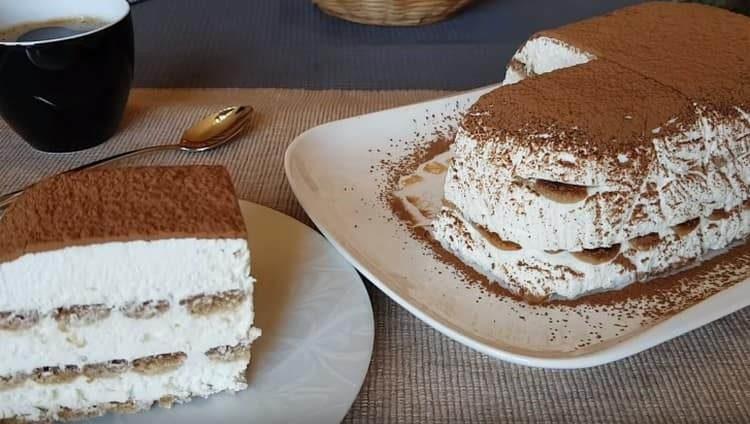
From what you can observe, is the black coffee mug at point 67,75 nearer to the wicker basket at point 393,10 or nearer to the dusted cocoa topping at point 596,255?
the wicker basket at point 393,10

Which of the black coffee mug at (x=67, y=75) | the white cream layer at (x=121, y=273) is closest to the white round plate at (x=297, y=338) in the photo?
the white cream layer at (x=121, y=273)

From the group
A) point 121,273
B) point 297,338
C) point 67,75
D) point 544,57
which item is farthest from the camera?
point 544,57

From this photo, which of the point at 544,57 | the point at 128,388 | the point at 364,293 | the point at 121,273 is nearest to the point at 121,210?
the point at 121,273

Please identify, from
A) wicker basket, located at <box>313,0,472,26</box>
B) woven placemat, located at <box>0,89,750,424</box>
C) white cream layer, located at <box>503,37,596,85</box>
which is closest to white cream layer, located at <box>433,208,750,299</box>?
woven placemat, located at <box>0,89,750,424</box>

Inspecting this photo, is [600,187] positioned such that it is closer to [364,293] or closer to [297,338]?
[364,293]

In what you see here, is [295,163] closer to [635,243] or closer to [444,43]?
[635,243]

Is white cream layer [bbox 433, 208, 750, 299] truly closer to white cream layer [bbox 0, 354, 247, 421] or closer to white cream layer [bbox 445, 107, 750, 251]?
white cream layer [bbox 445, 107, 750, 251]

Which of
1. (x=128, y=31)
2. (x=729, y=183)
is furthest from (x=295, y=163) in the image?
(x=729, y=183)
